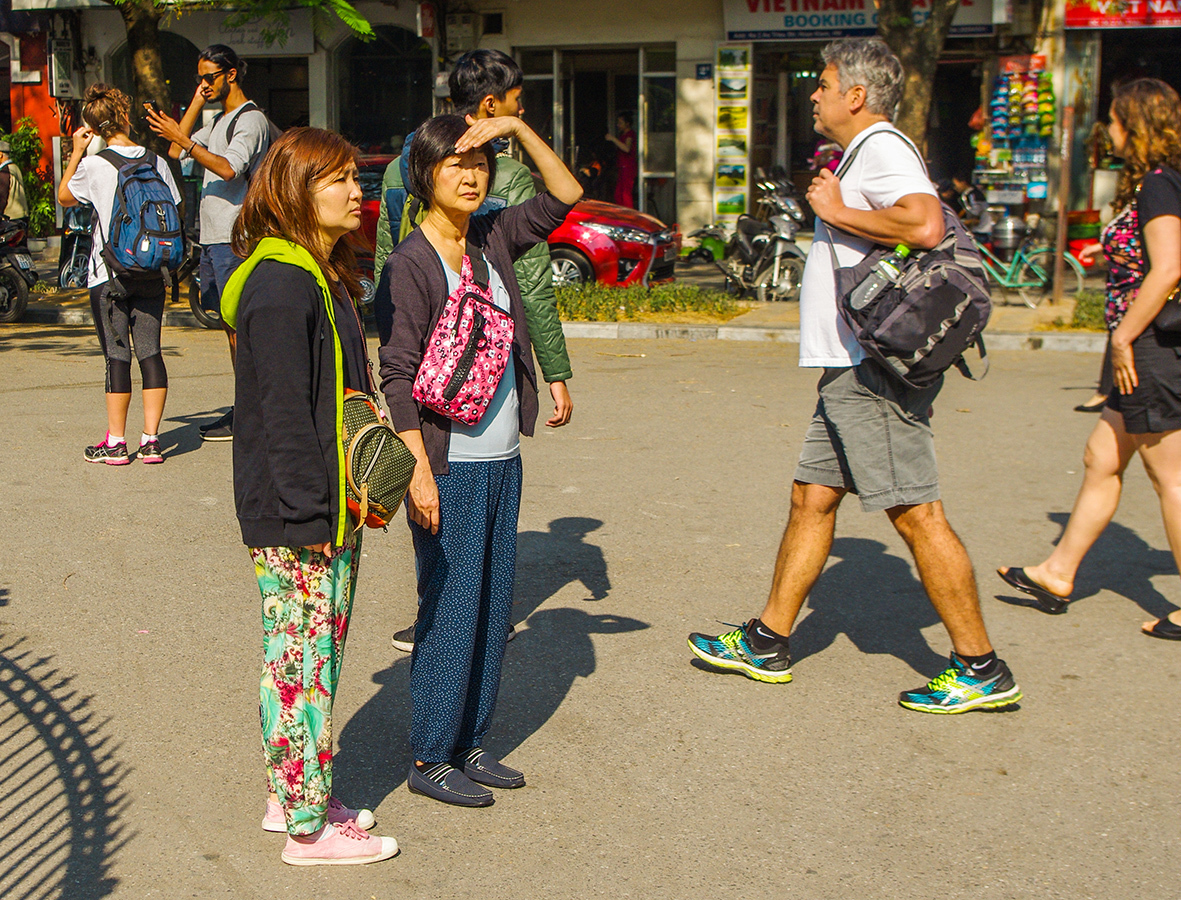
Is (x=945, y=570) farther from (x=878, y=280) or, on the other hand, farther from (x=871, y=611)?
(x=871, y=611)

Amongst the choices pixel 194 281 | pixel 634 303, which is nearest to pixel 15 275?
pixel 194 281

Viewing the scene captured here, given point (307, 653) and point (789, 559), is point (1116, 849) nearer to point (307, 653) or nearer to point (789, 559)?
point (789, 559)

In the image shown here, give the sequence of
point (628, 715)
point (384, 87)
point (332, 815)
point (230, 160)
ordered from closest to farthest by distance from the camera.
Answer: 1. point (332, 815)
2. point (628, 715)
3. point (230, 160)
4. point (384, 87)

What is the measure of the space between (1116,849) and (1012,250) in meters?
11.4

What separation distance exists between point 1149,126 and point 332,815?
362 centimetres

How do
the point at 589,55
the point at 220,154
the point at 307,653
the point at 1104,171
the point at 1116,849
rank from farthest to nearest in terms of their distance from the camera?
1. the point at 589,55
2. the point at 1104,171
3. the point at 220,154
4. the point at 1116,849
5. the point at 307,653

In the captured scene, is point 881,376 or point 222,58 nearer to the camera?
point 881,376

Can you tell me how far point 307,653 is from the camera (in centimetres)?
316

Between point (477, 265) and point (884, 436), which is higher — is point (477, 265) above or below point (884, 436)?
above

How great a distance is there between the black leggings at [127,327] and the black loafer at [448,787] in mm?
4313

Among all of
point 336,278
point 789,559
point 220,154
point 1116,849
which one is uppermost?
point 220,154

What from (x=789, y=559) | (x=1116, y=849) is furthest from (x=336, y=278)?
(x=1116, y=849)

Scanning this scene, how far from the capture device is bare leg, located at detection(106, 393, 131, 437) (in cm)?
719

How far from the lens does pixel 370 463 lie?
3078mm
